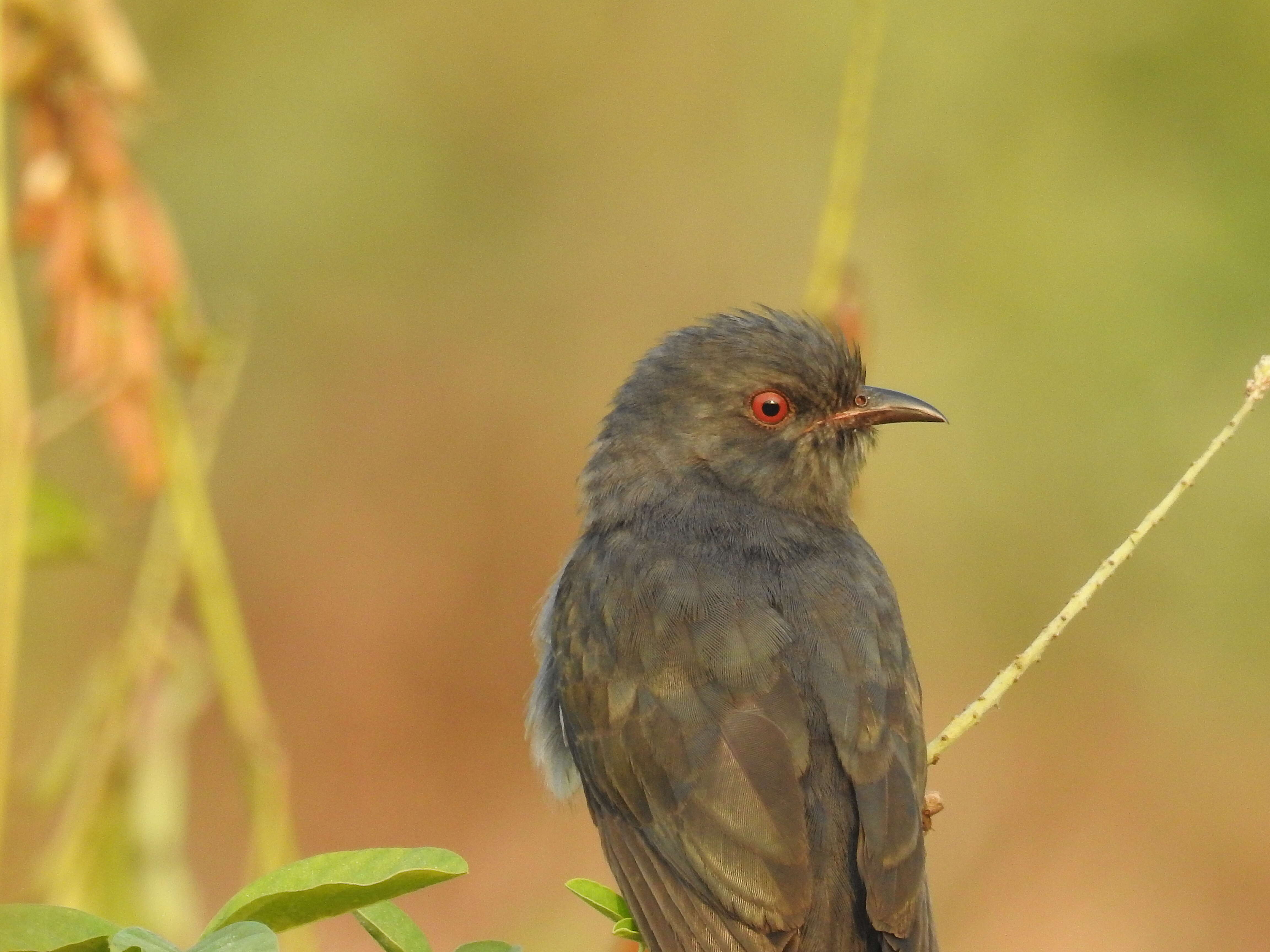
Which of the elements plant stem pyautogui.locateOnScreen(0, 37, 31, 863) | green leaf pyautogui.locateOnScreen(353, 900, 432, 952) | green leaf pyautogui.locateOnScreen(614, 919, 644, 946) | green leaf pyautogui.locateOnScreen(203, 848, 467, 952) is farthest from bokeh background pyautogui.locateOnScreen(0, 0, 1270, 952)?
green leaf pyautogui.locateOnScreen(203, 848, 467, 952)

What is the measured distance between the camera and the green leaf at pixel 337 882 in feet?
7.86

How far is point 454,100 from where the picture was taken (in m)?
9.70

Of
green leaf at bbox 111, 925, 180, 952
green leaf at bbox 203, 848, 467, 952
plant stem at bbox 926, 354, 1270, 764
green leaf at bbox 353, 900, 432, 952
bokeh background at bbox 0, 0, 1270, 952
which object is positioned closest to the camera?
green leaf at bbox 111, 925, 180, 952

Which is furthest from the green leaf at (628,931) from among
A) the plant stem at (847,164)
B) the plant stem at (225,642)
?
the plant stem at (847,164)

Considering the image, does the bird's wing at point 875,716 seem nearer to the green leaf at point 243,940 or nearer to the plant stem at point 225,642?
the plant stem at point 225,642

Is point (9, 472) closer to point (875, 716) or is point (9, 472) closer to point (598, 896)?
point (598, 896)

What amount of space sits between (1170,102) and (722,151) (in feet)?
7.85

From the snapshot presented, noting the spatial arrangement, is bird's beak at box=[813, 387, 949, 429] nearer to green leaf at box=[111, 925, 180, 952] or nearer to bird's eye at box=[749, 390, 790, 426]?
bird's eye at box=[749, 390, 790, 426]

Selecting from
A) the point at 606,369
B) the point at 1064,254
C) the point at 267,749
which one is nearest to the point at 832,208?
the point at 267,749

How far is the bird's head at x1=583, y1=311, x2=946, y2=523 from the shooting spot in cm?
495

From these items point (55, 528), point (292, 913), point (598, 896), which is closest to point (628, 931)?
point (598, 896)

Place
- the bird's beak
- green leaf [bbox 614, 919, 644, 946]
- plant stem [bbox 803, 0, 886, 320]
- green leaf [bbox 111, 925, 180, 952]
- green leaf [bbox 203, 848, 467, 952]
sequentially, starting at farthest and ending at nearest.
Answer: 1. the bird's beak
2. plant stem [bbox 803, 0, 886, 320]
3. green leaf [bbox 614, 919, 644, 946]
4. green leaf [bbox 203, 848, 467, 952]
5. green leaf [bbox 111, 925, 180, 952]

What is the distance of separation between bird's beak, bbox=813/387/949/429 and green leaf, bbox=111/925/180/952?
10.3 ft

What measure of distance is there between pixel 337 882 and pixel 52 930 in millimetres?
389
